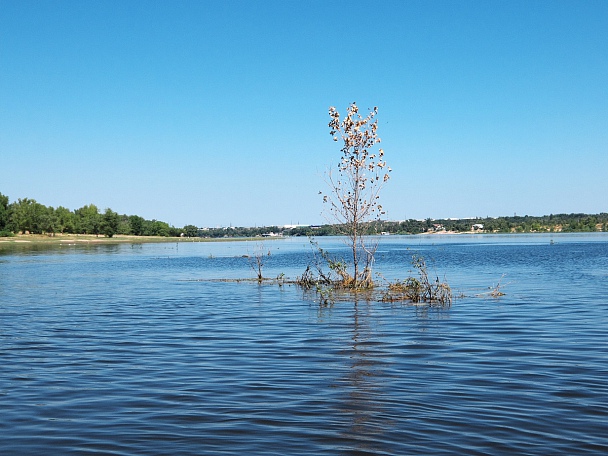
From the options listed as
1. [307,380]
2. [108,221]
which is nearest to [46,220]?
[108,221]

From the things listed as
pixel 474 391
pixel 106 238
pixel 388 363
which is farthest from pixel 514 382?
pixel 106 238

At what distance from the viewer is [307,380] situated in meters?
11.9

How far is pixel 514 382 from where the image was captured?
37.8 feet

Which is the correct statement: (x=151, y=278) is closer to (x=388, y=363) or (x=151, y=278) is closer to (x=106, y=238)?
(x=388, y=363)

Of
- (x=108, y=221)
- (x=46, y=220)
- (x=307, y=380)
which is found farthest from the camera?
(x=108, y=221)

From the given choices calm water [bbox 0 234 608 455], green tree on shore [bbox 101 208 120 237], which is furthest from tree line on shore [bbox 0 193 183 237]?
calm water [bbox 0 234 608 455]

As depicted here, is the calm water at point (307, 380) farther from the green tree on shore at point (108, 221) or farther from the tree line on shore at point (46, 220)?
the green tree on shore at point (108, 221)

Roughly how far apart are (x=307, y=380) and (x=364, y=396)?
1.67 metres

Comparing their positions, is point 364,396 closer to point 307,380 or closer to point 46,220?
point 307,380

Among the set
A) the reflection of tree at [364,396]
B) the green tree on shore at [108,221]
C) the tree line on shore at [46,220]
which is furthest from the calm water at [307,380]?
the green tree on shore at [108,221]

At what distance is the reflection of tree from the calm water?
41 millimetres

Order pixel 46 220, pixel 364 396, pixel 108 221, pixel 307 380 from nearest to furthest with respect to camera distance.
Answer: pixel 364 396 < pixel 307 380 < pixel 46 220 < pixel 108 221

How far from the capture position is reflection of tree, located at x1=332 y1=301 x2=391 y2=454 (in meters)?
8.34

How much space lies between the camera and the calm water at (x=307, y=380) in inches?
329
